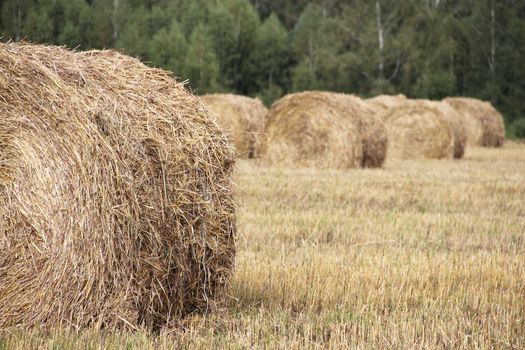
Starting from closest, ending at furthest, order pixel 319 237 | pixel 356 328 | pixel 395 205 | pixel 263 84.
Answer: pixel 356 328 → pixel 319 237 → pixel 395 205 → pixel 263 84

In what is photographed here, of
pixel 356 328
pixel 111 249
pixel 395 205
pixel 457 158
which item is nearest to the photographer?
pixel 111 249

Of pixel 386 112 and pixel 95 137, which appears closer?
pixel 95 137

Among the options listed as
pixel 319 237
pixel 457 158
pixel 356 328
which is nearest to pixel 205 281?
pixel 356 328

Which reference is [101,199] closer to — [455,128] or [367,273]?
[367,273]

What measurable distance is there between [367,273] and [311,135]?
9422 millimetres

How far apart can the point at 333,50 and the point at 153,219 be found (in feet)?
141

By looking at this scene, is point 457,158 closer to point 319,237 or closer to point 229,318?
point 319,237

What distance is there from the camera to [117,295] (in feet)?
15.3

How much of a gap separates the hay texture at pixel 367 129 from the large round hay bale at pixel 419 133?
405cm

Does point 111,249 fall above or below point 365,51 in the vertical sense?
below

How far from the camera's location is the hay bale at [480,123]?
26766 mm

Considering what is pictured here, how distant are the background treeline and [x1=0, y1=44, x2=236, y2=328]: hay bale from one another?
3272 cm

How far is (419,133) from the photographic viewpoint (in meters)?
20.0

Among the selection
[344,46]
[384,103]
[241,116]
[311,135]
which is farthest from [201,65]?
[311,135]
